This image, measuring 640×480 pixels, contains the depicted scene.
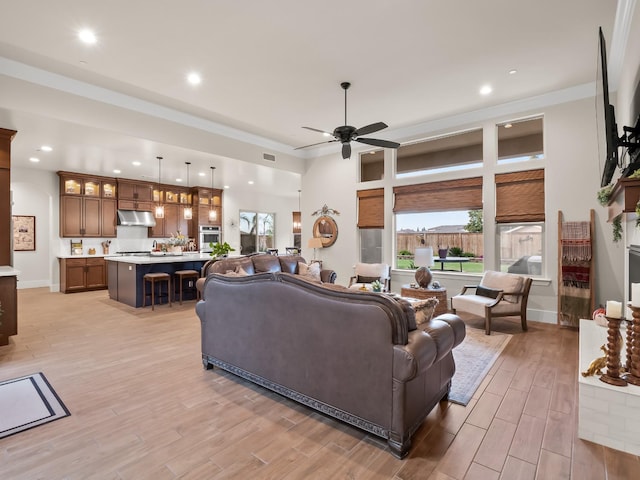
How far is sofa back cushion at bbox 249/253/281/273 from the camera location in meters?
5.84

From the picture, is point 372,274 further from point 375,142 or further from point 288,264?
point 375,142

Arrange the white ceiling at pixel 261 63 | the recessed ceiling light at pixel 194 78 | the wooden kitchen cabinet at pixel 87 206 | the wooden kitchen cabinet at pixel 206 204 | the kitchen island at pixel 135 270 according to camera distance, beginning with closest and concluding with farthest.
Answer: the white ceiling at pixel 261 63, the recessed ceiling light at pixel 194 78, the kitchen island at pixel 135 270, the wooden kitchen cabinet at pixel 87 206, the wooden kitchen cabinet at pixel 206 204

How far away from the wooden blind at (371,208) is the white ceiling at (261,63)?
1.41 metres

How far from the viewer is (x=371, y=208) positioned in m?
6.89

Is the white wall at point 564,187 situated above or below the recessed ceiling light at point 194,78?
below

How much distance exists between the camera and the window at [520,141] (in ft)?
16.9

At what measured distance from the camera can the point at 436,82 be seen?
4.48m

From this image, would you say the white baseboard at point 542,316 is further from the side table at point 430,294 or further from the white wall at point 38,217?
the white wall at point 38,217

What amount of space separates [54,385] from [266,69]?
4.01 meters

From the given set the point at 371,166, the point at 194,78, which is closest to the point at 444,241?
the point at 371,166

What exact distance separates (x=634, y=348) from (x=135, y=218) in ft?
32.9

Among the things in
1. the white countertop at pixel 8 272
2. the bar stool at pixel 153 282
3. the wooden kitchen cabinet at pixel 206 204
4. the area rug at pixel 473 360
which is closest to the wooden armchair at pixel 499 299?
the area rug at pixel 473 360

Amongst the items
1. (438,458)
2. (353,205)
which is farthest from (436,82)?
(438,458)

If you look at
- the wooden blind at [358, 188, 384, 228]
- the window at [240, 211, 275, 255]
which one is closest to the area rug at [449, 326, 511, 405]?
the wooden blind at [358, 188, 384, 228]
